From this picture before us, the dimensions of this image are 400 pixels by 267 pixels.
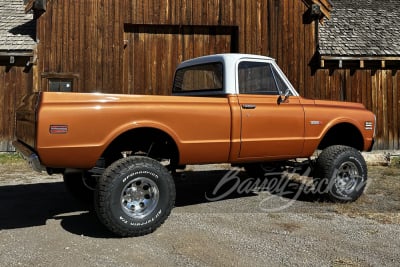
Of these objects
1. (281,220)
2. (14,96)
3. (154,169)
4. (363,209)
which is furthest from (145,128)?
(14,96)

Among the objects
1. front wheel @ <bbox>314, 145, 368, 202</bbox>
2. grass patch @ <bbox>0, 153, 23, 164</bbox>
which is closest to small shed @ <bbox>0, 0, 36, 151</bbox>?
grass patch @ <bbox>0, 153, 23, 164</bbox>

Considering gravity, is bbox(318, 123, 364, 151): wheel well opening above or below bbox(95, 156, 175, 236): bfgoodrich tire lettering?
above

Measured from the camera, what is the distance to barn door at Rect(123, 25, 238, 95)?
12.4m

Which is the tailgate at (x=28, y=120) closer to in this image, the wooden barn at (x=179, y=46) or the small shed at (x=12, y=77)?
the wooden barn at (x=179, y=46)

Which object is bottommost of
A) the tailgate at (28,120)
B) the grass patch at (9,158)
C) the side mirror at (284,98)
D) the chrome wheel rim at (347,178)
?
the grass patch at (9,158)

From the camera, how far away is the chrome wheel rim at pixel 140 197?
4648mm

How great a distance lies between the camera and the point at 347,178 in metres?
6.46

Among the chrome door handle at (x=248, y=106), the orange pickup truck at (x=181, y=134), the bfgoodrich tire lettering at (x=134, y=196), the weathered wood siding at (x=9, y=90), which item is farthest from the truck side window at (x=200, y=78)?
the weathered wood siding at (x=9, y=90)

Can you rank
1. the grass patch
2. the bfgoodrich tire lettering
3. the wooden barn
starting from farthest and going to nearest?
the wooden barn, the grass patch, the bfgoodrich tire lettering

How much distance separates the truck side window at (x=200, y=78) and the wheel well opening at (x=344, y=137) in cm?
219

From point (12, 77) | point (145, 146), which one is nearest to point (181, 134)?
point (145, 146)

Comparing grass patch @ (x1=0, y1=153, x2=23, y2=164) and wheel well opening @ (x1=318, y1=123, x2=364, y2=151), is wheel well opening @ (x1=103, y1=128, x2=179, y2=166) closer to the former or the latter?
wheel well opening @ (x1=318, y1=123, x2=364, y2=151)

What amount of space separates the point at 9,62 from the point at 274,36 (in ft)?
26.0

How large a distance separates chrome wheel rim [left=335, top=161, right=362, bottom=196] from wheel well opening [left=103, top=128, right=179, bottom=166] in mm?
2682
